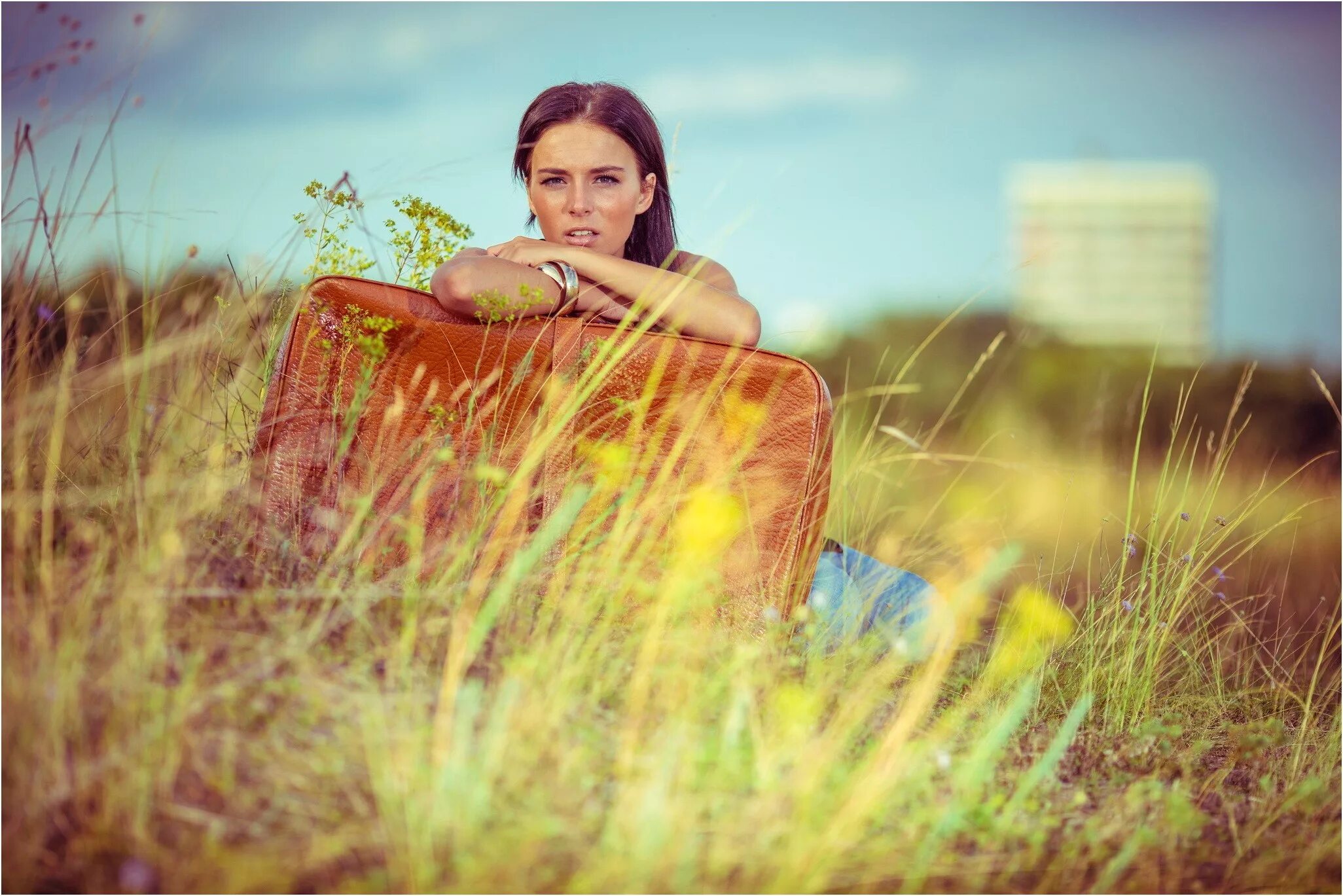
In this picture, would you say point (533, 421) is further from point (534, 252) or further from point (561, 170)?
point (561, 170)

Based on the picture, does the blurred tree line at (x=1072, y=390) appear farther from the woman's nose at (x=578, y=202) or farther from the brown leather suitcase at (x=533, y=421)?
the brown leather suitcase at (x=533, y=421)

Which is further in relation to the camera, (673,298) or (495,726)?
(673,298)

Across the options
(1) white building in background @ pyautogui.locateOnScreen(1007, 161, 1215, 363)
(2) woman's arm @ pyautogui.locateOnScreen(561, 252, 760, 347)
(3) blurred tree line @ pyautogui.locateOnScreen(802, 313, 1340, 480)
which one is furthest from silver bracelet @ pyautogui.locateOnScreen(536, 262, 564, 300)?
(1) white building in background @ pyautogui.locateOnScreen(1007, 161, 1215, 363)

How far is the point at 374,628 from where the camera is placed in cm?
161

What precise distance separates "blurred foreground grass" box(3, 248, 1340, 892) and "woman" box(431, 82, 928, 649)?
221 mm

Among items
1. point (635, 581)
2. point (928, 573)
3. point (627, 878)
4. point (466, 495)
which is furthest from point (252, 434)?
point (928, 573)

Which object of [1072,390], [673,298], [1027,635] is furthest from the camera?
[1072,390]

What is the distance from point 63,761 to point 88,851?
0.41ft

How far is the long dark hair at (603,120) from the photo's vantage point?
113 inches

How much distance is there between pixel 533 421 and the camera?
2.03 m

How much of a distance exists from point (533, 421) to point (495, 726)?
0.80m

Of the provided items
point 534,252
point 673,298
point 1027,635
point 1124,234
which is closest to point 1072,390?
point 1027,635

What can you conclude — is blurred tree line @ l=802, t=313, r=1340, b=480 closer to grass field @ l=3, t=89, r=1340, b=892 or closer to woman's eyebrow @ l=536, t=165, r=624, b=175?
woman's eyebrow @ l=536, t=165, r=624, b=175

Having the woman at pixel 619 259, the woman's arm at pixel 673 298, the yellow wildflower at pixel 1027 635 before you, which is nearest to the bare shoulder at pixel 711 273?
the woman at pixel 619 259
